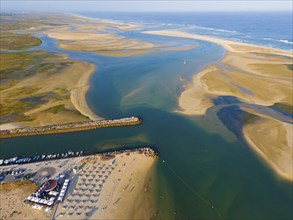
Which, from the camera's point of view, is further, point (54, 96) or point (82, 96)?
point (82, 96)

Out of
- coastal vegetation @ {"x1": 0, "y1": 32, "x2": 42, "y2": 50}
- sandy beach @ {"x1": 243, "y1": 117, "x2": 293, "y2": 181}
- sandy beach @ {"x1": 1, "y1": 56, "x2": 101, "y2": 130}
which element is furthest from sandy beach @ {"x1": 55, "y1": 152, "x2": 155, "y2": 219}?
coastal vegetation @ {"x1": 0, "y1": 32, "x2": 42, "y2": 50}

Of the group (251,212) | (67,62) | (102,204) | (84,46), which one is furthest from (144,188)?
(84,46)

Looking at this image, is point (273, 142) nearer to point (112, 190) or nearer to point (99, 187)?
point (112, 190)

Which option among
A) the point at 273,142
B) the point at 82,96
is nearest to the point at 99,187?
the point at 273,142

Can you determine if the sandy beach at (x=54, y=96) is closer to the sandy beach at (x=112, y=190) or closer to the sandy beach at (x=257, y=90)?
the sandy beach at (x=112, y=190)

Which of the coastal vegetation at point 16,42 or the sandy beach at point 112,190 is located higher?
the sandy beach at point 112,190

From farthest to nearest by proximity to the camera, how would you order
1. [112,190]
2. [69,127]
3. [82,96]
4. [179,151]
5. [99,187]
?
[82,96]
[69,127]
[179,151]
[99,187]
[112,190]

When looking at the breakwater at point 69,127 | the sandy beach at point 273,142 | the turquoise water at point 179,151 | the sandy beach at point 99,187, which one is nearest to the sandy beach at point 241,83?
the turquoise water at point 179,151

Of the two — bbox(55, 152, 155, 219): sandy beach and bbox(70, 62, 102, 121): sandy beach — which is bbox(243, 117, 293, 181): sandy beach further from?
bbox(70, 62, 102, 121): sandy beach
